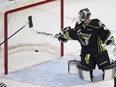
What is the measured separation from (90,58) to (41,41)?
2.64 ft

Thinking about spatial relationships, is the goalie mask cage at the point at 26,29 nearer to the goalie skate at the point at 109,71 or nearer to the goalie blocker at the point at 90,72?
the goalie blocker at the point at 90,72

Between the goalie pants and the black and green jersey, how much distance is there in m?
0.03

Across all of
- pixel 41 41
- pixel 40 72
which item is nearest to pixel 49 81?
pixel 40 72

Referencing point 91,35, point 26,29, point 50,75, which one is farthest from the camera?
point 26,29

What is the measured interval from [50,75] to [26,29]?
1.01 m

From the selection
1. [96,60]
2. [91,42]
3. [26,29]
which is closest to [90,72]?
[96,60]

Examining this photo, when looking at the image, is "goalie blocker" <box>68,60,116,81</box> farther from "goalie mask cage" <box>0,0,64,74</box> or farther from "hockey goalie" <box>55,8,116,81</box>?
"goalie mask cage" <box>0,0,64,74</box>

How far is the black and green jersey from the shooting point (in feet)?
11.4

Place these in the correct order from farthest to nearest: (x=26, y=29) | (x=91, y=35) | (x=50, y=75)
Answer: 1. (x=26, y=29)
2. (x=50, y=75)
3. (x=91, y=35)

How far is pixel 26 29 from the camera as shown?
462 centimetres

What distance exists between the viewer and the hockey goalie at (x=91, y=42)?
3.47 m

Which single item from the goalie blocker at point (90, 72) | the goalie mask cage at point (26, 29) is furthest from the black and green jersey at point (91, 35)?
the goalie mask cage at point (26, 29)

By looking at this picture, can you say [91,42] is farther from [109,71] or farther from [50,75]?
[50,75]

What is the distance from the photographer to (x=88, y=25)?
348cm
